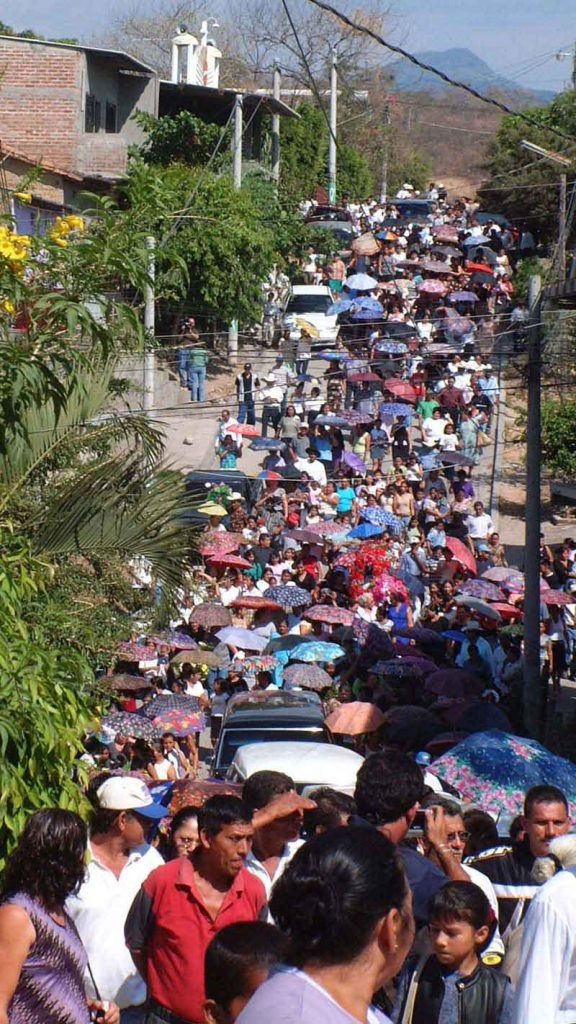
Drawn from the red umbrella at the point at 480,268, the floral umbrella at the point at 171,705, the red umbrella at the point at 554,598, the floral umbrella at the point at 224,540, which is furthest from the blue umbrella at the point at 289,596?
the red umbrella at the point at 480,268

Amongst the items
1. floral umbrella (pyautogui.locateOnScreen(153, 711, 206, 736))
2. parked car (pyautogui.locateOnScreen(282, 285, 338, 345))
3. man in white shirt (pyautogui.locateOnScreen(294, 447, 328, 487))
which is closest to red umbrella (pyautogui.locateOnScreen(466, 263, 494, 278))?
parked car (pyautogui.locateOnScreen(282, 285, 338, 345))

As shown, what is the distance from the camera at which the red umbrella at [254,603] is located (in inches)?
708

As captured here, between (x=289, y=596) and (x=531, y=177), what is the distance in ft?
138

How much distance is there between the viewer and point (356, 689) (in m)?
16.3

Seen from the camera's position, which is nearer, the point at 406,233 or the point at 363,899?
the point at 363,899

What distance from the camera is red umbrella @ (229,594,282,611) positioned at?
708 inches

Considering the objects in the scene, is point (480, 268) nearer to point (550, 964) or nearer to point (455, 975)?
point (455, 975)

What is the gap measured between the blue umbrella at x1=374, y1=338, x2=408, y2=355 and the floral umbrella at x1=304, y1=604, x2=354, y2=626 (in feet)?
42.1

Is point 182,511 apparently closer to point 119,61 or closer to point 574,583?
point 574,583

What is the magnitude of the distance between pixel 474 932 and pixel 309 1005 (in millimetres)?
1985

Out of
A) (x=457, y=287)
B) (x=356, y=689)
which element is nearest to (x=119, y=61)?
(x=457, y=287)

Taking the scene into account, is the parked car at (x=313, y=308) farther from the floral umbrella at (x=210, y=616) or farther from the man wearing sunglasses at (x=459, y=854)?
the man wearing sunglasses at (x=459, y=854)

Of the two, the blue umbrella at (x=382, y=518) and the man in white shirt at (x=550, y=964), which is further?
the blue umbrella at (x=382, y=518)

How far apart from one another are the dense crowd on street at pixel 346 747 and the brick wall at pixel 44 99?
702 cm
